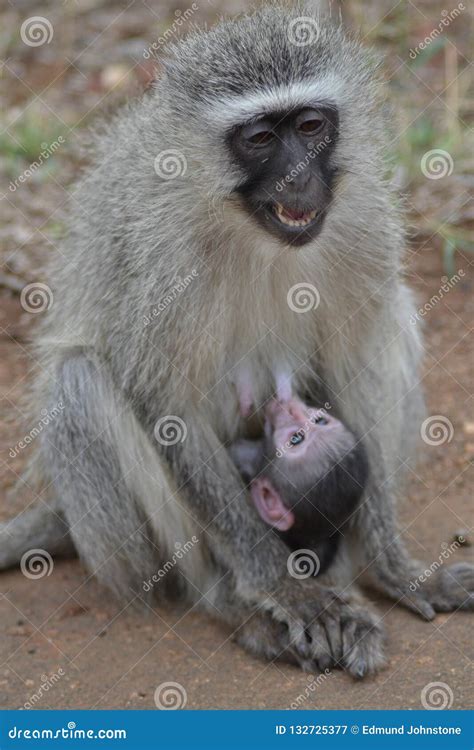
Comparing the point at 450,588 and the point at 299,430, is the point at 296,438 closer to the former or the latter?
the point at 299,430

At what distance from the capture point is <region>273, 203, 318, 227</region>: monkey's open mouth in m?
4.73

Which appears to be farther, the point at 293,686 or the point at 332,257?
the point at 332,257

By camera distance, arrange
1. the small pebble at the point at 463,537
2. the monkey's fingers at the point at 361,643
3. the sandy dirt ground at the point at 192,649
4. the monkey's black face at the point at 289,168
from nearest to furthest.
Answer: the monkey's black face at the point at 289,168 < the sandy dirt ground at the point at 192,649 < the monkey's fingers at the point at 361,643 < the small pebble at the point at 463,537

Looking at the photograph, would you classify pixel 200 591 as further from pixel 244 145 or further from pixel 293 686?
pixel 244 145

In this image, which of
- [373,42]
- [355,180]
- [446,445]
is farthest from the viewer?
[373,42]

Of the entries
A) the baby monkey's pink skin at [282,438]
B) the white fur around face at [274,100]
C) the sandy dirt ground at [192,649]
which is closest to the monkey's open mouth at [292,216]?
the white fur around face at [274,100]

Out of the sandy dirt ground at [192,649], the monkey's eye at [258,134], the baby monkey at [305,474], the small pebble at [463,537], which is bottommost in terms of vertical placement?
the sandy dirt ground at [192,649]

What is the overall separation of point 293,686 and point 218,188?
222cm

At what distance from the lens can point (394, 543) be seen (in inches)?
222

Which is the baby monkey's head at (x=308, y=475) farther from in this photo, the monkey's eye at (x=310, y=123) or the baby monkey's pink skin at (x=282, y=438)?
the monkey's eye at (x=310, y=123)

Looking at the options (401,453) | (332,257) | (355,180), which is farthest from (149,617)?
(355,180)

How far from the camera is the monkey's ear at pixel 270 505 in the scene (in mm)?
5340

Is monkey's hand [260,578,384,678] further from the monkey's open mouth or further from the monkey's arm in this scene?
the monkey's open mouth

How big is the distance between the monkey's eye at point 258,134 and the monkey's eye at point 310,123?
123 millimetres
